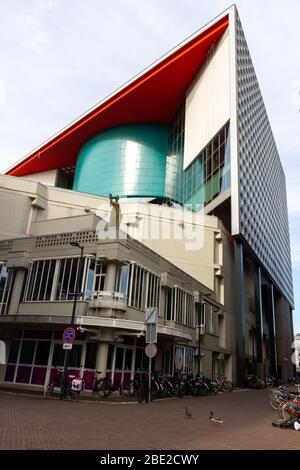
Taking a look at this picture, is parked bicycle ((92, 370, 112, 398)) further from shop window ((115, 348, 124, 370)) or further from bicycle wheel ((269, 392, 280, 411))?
bicycle wheel ((269, 392, 280, 411))

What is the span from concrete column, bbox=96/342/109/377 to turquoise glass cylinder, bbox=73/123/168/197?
1566 inches

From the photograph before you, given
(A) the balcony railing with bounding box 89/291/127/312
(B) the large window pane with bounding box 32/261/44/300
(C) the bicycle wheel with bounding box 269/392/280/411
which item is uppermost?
(B) the large window pane with bounding box 32/261/44/300

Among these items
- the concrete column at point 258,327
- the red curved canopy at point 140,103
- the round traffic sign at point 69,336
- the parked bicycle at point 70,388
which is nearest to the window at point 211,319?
the concrete column at point 258,327

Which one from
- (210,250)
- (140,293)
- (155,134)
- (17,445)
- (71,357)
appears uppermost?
(155,134)

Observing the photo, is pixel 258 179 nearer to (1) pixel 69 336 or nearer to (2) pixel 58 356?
(2) pixel 58 356

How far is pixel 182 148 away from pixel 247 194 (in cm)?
1520

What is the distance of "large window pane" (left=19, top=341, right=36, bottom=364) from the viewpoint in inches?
779

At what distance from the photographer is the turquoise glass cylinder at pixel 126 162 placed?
57.2 metres

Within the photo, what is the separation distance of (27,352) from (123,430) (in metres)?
12.3

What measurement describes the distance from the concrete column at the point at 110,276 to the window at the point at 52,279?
133 centimetres

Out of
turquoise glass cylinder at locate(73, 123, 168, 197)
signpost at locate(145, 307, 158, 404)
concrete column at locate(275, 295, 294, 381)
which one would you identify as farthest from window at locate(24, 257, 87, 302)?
concrete column at locate(275, 295, 294, 381)

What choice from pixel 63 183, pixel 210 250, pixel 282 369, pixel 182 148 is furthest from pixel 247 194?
pixel 63 183
